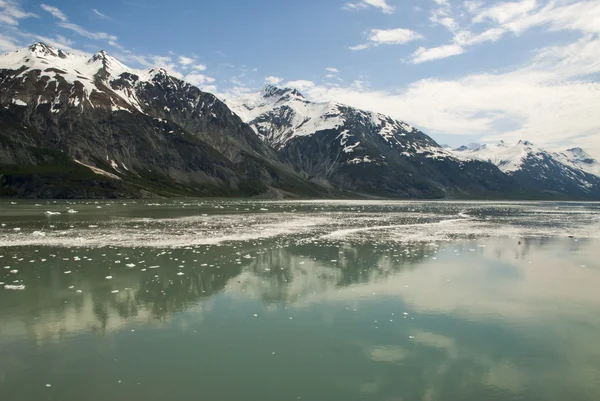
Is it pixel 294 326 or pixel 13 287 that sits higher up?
pixel 13 287

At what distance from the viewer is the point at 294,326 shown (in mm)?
20750

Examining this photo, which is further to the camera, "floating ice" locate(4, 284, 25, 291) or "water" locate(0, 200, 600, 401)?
"floating ice" locate(4, 284, 25, 291)

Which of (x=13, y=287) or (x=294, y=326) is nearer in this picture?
(x=294, y=326)

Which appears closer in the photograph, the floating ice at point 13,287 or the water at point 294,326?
the water at point 294,326

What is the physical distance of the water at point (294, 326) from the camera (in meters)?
14.7

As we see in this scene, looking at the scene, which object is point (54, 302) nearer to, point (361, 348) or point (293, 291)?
point (293, 291)

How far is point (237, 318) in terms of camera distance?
2191 cm

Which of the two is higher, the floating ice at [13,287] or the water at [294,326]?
the floating ice at [13,287]

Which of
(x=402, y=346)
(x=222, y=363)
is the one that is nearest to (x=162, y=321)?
(x=222, y=363)

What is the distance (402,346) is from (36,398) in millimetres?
13303

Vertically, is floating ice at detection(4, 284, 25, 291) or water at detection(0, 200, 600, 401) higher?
floating ice at detection(4, 284, 25, 291)

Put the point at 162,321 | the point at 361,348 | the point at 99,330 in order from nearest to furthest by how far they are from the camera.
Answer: the point at 361,348 → the point at 99,330 → the point at 162,321

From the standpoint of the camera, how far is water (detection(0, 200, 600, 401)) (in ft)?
48.2

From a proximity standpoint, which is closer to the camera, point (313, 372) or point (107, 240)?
point (313, 372)
